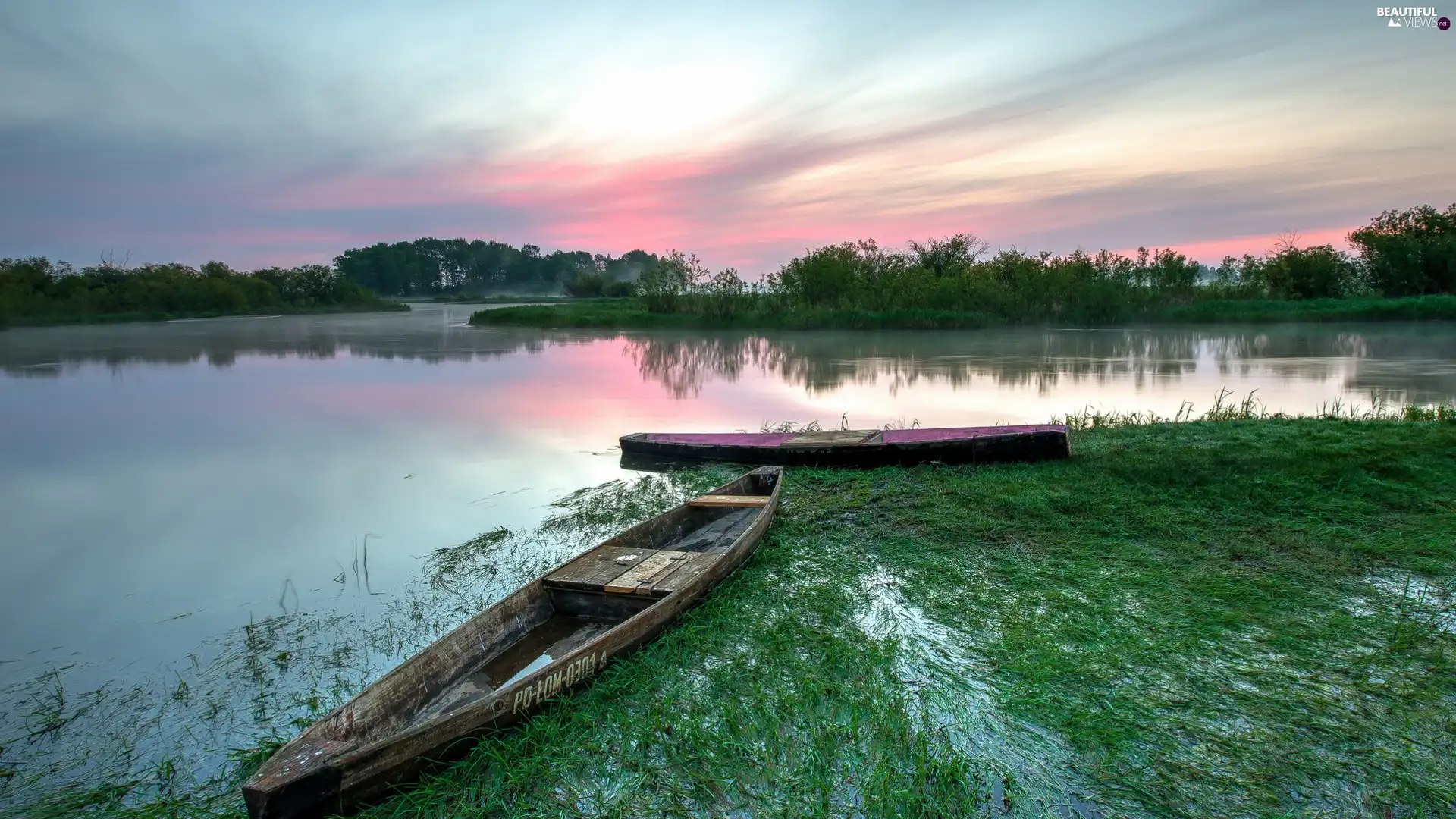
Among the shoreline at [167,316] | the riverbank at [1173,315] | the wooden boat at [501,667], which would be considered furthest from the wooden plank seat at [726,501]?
the shoreline at [167,316]

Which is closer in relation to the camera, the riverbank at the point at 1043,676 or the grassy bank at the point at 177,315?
the riverbank at the point at 1043,676

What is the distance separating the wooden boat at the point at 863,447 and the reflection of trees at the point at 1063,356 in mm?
6305

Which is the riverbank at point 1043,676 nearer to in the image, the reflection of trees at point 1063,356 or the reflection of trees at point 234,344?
the reflection of trees at point 1063,356

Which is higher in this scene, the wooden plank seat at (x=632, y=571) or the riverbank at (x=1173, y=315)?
the riverbank at (x=1173, y=315)

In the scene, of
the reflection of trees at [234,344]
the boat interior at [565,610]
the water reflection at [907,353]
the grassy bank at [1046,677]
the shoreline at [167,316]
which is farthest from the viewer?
the shoreline at [167,316]

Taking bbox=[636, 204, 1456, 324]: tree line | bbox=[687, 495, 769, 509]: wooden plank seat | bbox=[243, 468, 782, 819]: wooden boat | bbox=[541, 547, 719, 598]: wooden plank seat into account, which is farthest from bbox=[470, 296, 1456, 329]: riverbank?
bbox=[541, 547, 719, 598]: wooden plank seat

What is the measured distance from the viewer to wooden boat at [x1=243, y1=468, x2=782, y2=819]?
2.81 meters

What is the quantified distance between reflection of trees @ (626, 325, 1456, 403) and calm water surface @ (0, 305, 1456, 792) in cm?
16

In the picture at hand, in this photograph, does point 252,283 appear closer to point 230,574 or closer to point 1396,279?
point 230,574

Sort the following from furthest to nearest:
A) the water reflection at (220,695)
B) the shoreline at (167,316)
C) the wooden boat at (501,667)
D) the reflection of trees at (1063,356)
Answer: the shoreline at (167,316) → the reflection of trees at (1063,356) → the water reflection at (220,695) → the wooden boat at (501,667)

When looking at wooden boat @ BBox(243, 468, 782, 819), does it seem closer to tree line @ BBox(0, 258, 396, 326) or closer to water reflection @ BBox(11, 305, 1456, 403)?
water reflection @ BBox(11, 305, 1456, 403)

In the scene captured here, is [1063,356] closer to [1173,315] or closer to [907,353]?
[907,353]

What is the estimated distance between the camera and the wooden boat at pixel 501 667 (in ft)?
9.21

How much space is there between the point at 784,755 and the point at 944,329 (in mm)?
29316
